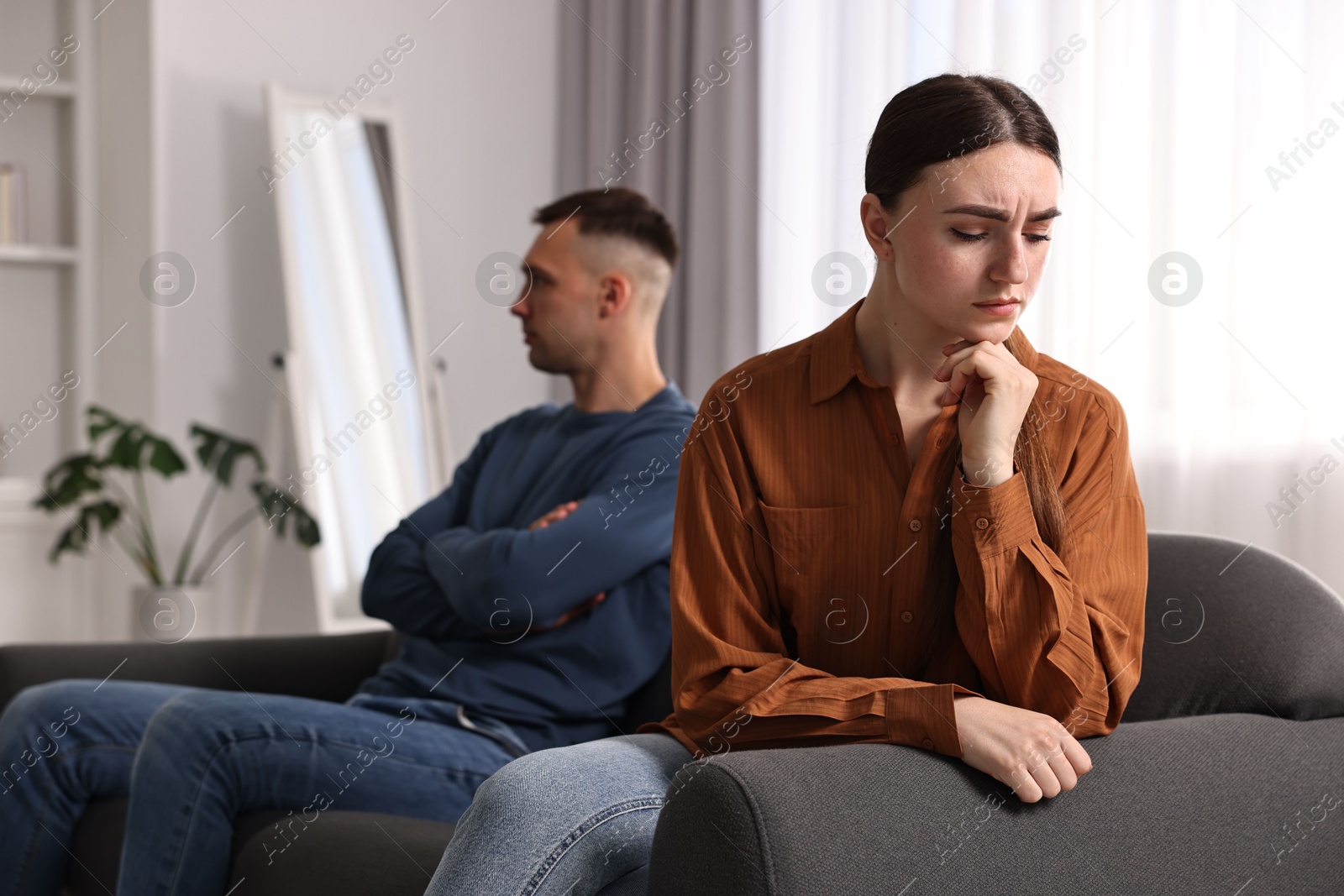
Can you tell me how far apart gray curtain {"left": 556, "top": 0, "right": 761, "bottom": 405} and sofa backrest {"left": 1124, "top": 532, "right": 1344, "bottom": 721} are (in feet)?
6.67

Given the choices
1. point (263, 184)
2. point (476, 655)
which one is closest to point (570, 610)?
point (476, 655)

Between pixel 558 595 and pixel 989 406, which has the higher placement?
pixel 989 406

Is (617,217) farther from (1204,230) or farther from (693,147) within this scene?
(693,147)

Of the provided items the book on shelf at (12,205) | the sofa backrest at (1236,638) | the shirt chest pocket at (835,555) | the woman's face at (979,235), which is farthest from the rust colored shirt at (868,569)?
the book on shelf at (12,205)

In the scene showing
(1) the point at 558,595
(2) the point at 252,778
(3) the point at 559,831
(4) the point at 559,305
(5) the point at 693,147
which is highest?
(5) the point at 693,147

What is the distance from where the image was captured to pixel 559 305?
1908 millimetres

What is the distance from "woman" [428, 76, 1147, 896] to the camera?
1.07m

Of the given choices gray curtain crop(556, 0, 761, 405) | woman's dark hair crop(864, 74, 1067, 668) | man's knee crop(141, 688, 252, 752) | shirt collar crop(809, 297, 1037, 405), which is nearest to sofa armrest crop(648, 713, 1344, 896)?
woman's dark hair crop(864, 74, 1067, 668)

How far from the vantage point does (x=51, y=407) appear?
3785 mm

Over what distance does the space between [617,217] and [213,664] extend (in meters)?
0.99

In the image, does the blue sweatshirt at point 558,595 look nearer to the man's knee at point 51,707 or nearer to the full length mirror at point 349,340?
the man's knee at point 51,707

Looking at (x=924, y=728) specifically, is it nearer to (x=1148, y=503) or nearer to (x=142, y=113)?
(x=1148, y=503)

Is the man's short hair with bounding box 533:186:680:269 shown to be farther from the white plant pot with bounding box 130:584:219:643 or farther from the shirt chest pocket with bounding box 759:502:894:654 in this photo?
the white plant pot with bounding box 130:584:219:643

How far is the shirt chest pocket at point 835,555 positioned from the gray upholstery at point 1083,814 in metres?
0.20
